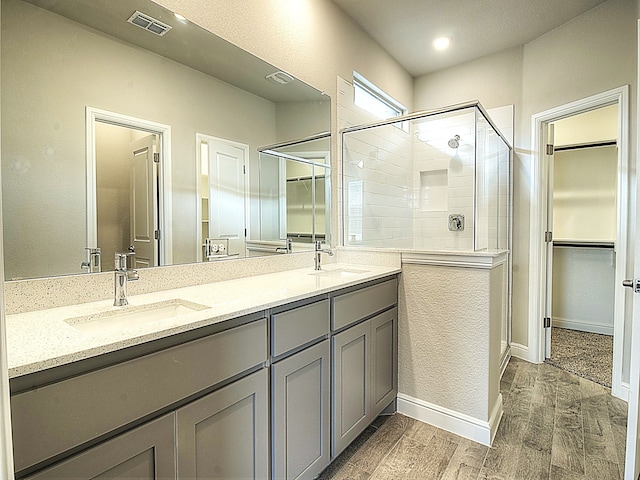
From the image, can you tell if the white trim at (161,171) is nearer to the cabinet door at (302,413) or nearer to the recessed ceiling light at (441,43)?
the cabinet door at (302,413)

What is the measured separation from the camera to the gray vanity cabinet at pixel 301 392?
139 cm

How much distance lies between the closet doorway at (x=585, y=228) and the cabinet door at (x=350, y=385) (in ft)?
8.99

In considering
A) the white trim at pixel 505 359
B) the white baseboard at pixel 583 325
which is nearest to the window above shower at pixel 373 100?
the white trim at pixel 505 359

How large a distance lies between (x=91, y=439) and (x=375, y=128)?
262 centimetres

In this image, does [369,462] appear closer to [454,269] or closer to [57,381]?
[454,269]

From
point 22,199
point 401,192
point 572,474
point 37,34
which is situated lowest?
point 572,474

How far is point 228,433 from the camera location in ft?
3.91

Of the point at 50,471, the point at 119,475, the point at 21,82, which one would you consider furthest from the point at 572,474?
the point at 21,82

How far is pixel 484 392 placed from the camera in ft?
6.66

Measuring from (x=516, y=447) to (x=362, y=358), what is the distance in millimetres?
983

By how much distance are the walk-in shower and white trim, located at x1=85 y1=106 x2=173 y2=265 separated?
55.3 inches

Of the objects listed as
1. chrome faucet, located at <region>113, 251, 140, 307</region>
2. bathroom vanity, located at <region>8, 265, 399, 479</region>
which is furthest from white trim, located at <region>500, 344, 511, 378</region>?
chrome faucet, located at <region>113, 251, 140, 307</region>

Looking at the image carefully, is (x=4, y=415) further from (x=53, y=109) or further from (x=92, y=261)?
(x=53, y=109)

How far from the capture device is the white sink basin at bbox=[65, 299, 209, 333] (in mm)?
1179
